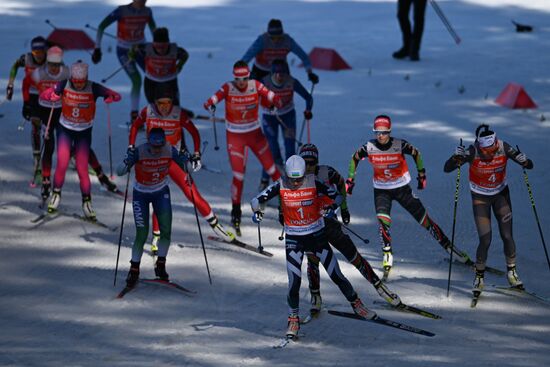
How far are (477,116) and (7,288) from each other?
350 inches

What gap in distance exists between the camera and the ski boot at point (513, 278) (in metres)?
11.4

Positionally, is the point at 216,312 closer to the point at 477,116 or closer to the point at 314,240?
the point at 314,240

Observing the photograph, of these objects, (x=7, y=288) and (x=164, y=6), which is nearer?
(x=7, y=288)

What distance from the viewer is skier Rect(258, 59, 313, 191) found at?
14.2m

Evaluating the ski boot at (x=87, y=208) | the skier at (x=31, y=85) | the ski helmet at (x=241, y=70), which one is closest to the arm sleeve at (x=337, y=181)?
the ski helmet at (x=241, y=70)

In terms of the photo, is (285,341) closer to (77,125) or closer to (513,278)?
(513,278)

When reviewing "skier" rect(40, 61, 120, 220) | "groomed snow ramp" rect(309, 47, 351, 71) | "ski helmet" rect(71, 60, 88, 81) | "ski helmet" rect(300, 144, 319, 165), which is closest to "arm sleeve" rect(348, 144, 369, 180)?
"ski helmet" rect(300, 144, 319, 165)

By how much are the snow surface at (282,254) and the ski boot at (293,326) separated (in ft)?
0.43

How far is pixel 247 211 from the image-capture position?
1405cm

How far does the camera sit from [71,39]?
21375mm

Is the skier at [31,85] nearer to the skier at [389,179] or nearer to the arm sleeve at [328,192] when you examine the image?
the skier at [389,179]

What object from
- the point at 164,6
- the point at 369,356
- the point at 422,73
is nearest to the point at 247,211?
the point at 369,356

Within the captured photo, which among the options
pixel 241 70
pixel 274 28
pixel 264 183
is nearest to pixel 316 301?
pixel 241 70

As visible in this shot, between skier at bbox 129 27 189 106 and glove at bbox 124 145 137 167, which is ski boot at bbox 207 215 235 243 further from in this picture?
skier at bbox 129 27 189 106
